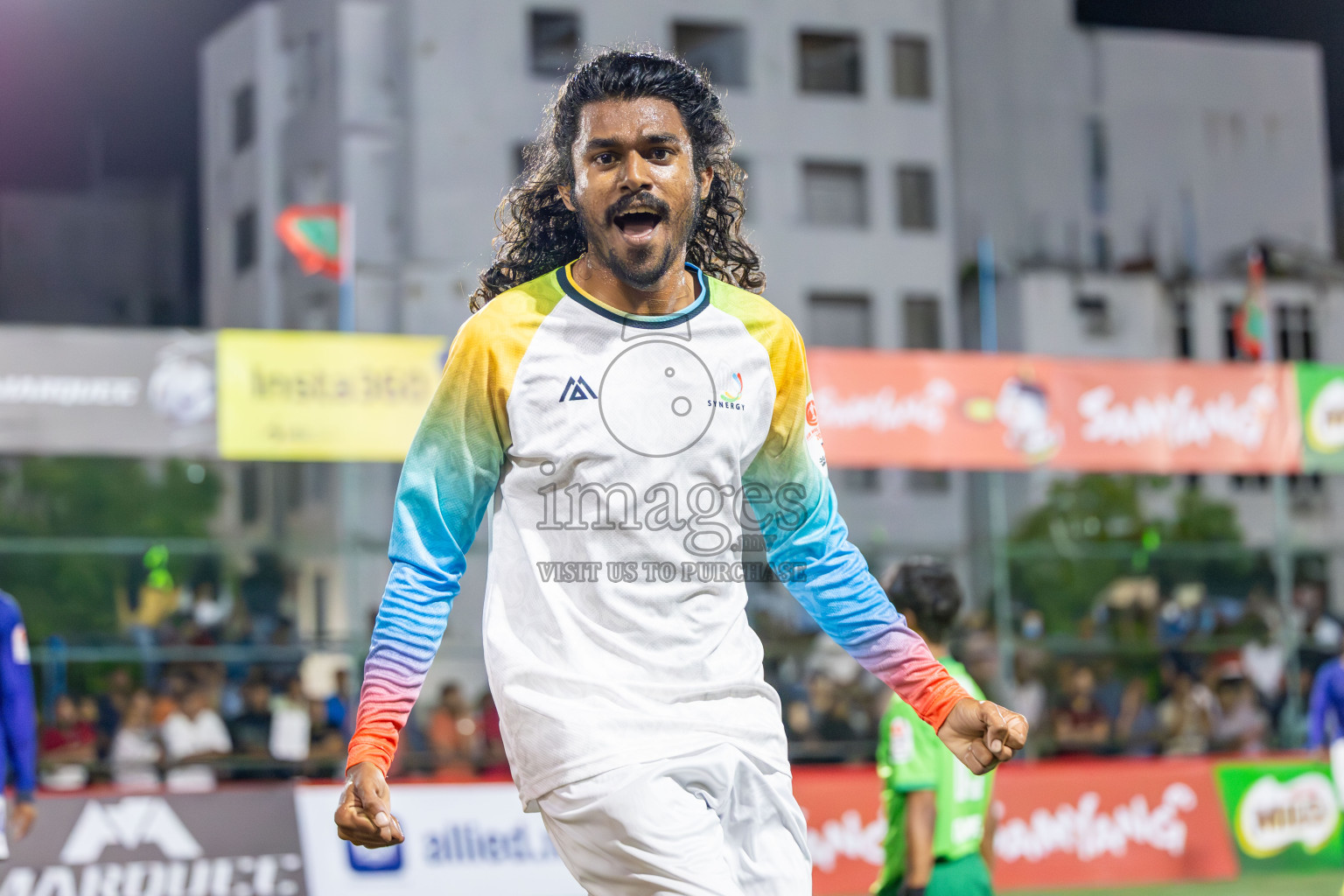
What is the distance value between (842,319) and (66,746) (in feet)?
79.7

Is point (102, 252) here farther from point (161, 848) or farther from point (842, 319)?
point (161, 848)

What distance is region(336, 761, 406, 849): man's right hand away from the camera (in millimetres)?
2463

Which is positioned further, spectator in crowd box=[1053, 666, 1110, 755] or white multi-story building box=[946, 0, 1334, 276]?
white multi-story building box=[946, 0, 1334, 276]

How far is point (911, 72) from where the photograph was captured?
34.8 m

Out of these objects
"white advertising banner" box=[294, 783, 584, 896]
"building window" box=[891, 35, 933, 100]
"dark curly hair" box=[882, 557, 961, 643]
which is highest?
"building window" box=[891, 35, 933, 100]

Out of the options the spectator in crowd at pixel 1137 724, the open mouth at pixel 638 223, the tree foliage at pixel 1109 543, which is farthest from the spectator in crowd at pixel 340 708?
the open mouth at pixel 638 223

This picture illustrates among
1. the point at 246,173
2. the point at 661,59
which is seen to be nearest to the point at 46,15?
the point at 246,173

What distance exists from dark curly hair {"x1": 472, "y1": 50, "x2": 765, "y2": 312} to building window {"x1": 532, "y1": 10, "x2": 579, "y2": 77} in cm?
2921

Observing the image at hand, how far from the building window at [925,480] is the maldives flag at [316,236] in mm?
19618

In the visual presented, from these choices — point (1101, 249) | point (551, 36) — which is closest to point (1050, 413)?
point (551, 36)

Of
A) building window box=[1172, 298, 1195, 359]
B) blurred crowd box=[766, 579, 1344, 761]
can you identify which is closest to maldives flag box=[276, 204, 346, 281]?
blurred crowd box=[766, 579, 1344, 761]

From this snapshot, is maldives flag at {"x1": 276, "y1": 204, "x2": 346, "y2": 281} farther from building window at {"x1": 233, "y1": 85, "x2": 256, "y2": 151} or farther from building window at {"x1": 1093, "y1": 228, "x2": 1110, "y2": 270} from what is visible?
building window at {"x1": 1093, "y1": 228, "x2": 1110, "y2": 270}

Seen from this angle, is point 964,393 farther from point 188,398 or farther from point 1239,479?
point 1239,479

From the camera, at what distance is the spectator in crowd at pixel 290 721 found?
1190 cm
